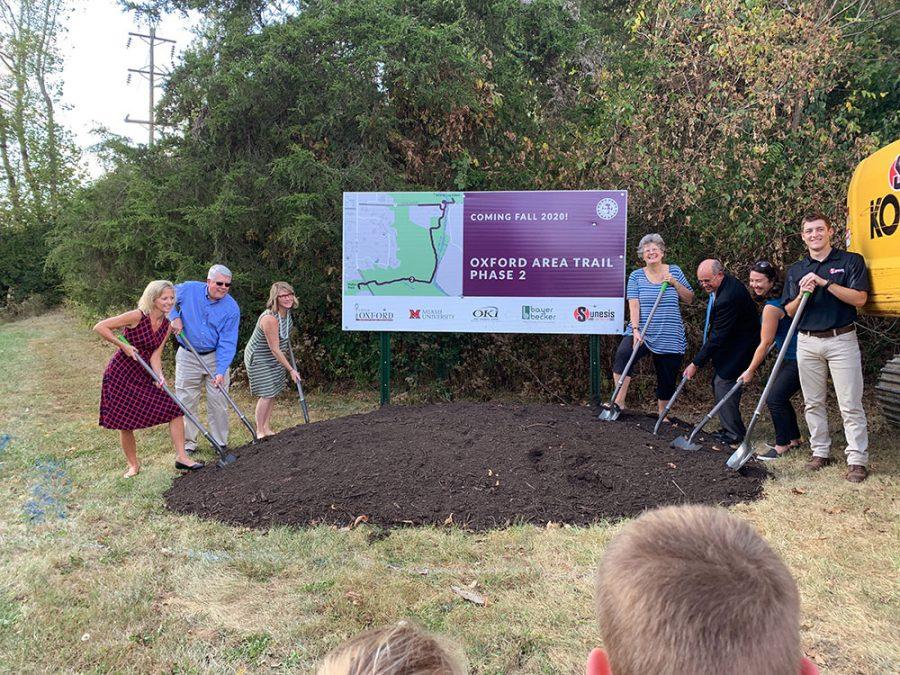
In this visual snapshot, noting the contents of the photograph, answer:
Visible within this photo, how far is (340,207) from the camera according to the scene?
8438mm

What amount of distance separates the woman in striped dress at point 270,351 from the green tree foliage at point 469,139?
6.04 ft

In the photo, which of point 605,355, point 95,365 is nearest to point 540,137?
point 605,355

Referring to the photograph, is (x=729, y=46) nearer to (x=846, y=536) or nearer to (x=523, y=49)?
(x=523, y=49)

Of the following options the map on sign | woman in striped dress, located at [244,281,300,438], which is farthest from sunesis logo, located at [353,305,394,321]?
woman in striped dress, located at [244,281,300,438]

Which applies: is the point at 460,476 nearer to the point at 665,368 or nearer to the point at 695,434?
the point at 695,434

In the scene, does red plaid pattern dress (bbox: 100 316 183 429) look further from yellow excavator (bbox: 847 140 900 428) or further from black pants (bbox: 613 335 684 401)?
yellow excavator (bbox: 847 140 900 428)

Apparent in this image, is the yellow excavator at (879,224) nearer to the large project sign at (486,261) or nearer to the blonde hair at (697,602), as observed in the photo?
the large project sign at (486,261)

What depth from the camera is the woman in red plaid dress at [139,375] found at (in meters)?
5.44

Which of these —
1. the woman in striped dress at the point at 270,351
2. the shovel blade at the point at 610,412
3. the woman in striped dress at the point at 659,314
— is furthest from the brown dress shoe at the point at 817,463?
the woman in striped dress at the point at 270,351

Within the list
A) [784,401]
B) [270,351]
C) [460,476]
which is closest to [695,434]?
[784,401]

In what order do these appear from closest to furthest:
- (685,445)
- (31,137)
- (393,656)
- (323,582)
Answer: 1. (393,656)
2. (323,582)
3. (685,445)
4. (31,137)

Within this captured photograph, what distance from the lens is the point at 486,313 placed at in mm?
7254

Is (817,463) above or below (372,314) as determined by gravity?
below

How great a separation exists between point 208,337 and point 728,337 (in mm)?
4811
